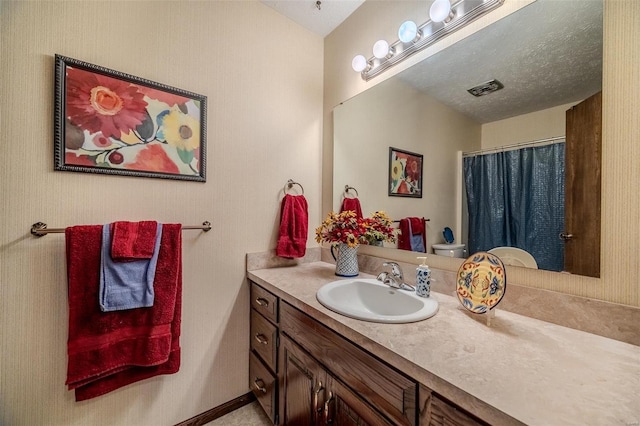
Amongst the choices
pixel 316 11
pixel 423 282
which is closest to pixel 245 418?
pixel 423 282

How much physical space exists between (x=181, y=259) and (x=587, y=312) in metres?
1.62

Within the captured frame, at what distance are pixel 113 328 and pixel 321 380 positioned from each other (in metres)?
Answer: 0.91

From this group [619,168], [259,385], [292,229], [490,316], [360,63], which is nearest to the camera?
[619,168]

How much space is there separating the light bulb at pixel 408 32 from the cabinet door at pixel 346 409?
1.55 meters

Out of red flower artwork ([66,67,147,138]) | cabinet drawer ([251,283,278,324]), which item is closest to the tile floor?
cabinet drawer ([251,283,278,324])

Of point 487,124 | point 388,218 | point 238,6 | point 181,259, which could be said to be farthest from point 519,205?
point 238,6

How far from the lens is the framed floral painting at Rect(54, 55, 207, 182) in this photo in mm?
1058

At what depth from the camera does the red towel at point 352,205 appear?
1.60m

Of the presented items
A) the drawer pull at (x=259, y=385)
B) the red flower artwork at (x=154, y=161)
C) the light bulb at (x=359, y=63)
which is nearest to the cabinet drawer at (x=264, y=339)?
the drawer pull at (x=259, y=385)

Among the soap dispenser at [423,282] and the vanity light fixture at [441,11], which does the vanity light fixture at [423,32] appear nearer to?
the vanity light fixture at [441,11]

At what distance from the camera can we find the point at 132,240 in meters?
1.09

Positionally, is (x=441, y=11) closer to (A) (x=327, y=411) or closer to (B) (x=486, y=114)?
(B) (x=486, y=114)

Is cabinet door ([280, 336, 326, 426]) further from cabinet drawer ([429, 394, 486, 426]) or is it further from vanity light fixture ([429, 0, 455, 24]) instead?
vanity light fixture ([429, 0, 455, 24])

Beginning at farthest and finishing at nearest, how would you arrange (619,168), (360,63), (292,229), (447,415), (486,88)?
(292,229)
(360,63)
(486,88)
(619,168)
(447,415)
